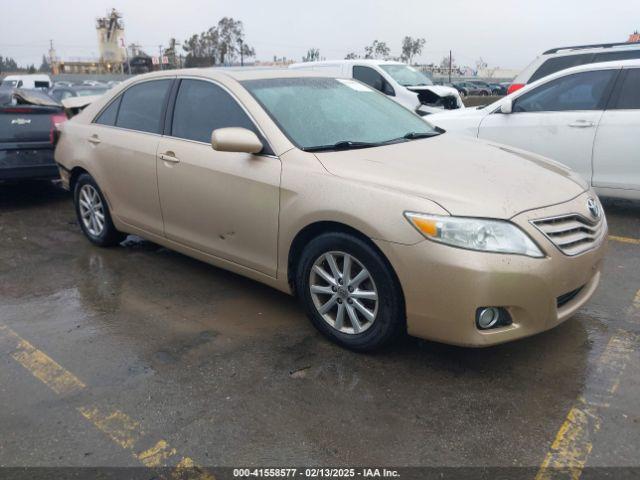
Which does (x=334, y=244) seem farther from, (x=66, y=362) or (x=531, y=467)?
(x=66, y=362)

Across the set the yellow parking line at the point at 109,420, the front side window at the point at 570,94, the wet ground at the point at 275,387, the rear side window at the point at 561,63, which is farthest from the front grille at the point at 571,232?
the rear side window at the point at 561,63

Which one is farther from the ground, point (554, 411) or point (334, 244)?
point (334, 244)

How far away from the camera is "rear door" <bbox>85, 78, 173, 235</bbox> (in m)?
4.43

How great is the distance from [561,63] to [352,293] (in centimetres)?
703

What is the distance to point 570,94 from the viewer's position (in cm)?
613

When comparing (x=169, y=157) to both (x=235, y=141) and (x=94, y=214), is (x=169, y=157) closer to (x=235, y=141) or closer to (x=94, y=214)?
(x=235, y=141)

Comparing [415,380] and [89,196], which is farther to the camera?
[89,196]

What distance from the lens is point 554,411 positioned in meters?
2.74

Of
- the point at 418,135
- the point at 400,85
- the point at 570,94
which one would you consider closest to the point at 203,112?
the point at 418,135

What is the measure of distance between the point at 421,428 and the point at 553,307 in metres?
0.94

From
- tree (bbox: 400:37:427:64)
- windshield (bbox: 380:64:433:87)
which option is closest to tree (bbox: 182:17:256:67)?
tree (bbox: 400:37:427:64)

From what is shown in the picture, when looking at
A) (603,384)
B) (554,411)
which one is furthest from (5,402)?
(603,384)

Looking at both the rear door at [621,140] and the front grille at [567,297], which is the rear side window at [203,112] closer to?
the front grille at [567,297]

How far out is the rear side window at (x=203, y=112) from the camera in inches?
152
